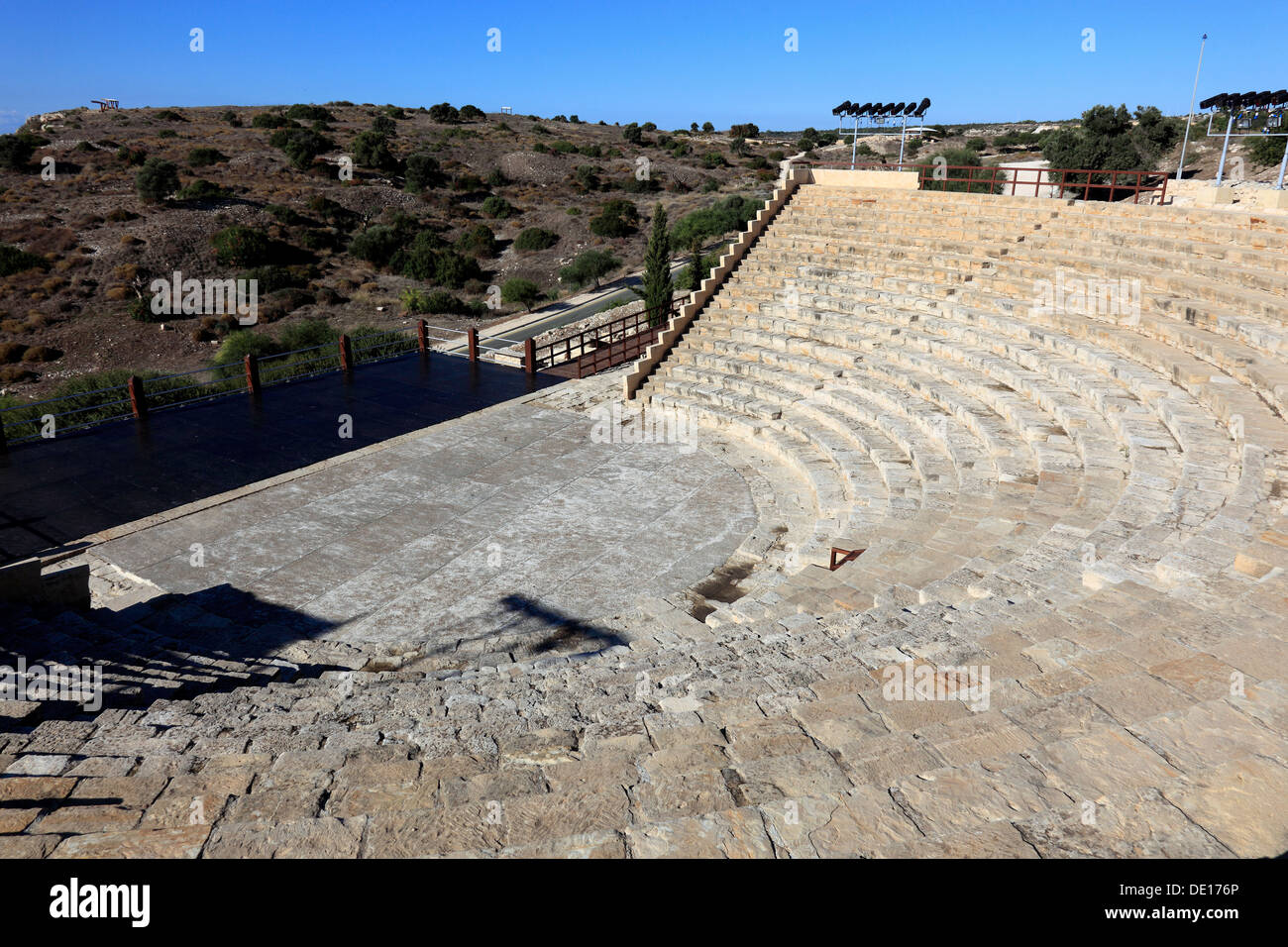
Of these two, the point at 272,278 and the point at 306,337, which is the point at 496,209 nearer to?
the point at 272,278

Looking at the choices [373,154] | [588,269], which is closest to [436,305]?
[588,269]

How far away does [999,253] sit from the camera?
17328mm

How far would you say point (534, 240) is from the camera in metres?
47.6

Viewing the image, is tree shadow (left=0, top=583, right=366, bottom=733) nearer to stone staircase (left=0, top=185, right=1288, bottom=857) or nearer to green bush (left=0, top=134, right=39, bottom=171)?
stone staircase (left=0, top=185, right=1288, bottom=857)

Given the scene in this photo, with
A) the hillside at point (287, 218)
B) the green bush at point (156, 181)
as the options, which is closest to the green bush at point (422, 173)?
the hillside at point (287, 218)

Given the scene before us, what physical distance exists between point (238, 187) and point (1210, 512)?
55.9 metres

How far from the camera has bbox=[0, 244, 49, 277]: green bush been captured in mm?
36906

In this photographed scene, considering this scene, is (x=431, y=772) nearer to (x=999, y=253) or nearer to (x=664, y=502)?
(x=664, y=502)

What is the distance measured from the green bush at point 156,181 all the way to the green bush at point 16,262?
9.08m

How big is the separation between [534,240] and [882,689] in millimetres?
45743

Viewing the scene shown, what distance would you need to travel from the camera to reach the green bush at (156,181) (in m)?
44.9

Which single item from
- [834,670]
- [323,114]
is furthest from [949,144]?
[834,670]

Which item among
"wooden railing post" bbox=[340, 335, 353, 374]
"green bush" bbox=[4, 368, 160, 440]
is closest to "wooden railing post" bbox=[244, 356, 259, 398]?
"wooden railing post" bbox=[340, 335, 353, 374]
